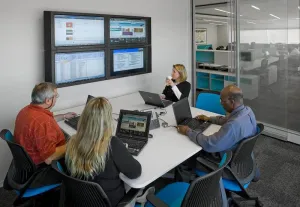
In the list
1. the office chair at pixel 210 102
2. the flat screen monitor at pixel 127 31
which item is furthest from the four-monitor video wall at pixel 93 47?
the office chair at pixel 210 102

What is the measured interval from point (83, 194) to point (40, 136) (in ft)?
2.62

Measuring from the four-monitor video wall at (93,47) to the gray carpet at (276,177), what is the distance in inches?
62.1

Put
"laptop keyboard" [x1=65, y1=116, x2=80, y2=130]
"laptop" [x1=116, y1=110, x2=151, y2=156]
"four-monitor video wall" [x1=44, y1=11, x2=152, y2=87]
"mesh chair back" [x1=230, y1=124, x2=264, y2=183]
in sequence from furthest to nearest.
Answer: "four-monitor video wall" [x1=44, y1=11, x2=152, y2=87], "laptop keyboard" [x1=65, y1=116, x2=80, y2=130], "laptop" [x1=116, y1=110, x2=151, y2=156], "mesh chair back" [x1=230, y1=124, x2=264, y2=183]

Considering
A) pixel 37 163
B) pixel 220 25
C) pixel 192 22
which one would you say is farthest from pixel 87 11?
pixel 220 25

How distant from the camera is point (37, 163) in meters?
2.21

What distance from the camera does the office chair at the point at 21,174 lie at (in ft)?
6.37

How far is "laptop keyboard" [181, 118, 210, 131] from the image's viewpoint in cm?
252

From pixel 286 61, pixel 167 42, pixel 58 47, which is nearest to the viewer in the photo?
pixel 58 47

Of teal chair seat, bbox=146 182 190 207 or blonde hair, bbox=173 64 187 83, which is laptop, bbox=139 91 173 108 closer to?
blonde hair, bbox=173 64 187 83

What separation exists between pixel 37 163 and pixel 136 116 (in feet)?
3.11

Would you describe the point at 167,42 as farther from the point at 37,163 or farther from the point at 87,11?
the point at 37,163

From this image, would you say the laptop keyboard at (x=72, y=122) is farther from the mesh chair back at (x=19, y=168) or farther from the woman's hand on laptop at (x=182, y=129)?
the woman's hand on laptop at (x=182, y=129)

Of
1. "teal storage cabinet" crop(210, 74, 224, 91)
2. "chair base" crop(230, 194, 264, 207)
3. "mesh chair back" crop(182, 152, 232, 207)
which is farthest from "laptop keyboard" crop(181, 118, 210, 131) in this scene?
"teal storage cabinet" crop(210, 74, 224, 91)

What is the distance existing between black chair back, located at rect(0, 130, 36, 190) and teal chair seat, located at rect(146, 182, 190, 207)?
97 cm
